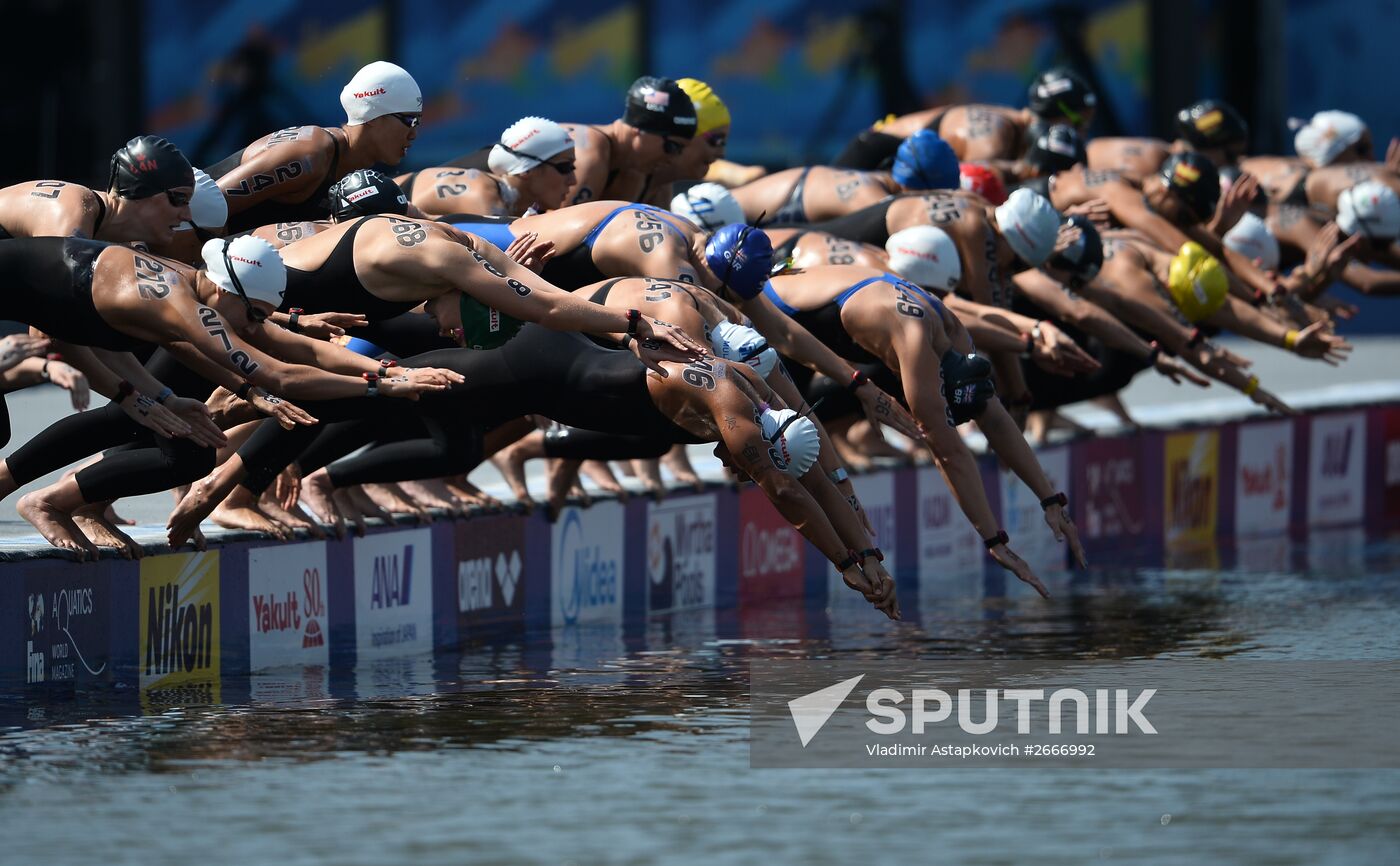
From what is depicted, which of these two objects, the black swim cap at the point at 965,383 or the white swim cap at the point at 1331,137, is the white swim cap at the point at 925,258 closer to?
the black swim cap at the point at 965,383

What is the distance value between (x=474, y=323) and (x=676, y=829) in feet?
11.1

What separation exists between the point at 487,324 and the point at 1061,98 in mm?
6505

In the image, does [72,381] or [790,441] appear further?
[72,381]

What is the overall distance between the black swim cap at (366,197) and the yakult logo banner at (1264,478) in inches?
312

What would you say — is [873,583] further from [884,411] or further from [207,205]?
[207,205]

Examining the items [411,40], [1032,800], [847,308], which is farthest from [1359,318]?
[1032,800]

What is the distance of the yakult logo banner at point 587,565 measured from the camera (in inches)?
459

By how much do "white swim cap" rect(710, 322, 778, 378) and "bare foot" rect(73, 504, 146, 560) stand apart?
2202 mm

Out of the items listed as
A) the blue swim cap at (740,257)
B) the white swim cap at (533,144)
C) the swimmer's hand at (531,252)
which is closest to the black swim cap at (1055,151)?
the white swim cap at (533,144)

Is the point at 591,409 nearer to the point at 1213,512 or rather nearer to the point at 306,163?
the point at 306,163

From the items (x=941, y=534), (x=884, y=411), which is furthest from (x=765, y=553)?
(x=884, y=411)

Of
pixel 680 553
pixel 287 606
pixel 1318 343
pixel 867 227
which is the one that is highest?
pixel 867 227

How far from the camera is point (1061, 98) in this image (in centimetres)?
1540

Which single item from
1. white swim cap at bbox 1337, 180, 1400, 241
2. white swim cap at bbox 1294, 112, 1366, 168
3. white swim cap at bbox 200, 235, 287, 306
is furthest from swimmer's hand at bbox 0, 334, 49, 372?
white swim cap at bbox 1294, 112, 1366, 168
